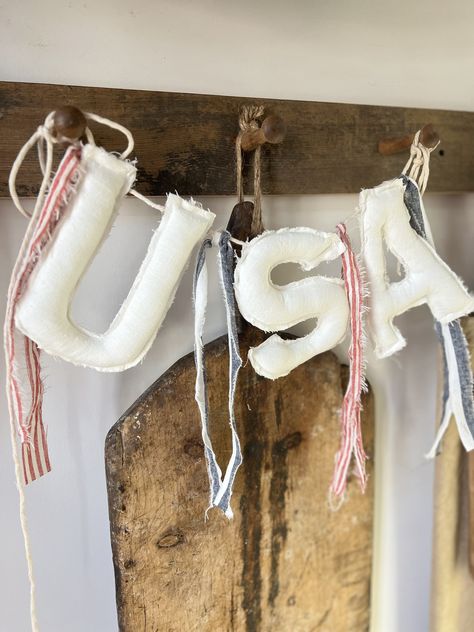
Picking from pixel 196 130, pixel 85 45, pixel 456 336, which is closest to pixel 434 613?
pixel 456 336

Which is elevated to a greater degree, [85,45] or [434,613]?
[85,45]

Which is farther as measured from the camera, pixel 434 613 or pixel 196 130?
pixel 434 613

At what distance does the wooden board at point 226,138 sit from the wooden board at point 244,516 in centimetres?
17

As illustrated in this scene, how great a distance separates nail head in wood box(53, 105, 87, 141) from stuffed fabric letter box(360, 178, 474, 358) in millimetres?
258

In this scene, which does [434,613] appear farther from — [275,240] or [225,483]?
[275,240]

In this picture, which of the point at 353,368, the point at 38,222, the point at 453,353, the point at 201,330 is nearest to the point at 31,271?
the point at 38,222

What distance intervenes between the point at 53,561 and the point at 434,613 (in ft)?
1.56

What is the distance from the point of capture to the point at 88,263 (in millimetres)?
399

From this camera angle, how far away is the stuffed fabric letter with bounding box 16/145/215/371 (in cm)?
38

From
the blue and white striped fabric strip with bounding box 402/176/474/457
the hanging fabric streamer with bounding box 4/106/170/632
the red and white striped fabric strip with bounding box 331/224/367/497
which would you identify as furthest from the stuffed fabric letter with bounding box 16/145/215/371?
the blue and white striped fabric strip with bounding box 402/176/474/457

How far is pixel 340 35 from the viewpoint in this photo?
0.57m

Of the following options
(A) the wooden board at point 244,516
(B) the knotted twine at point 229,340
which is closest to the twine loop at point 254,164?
(B) the knotted twine at point 229,340

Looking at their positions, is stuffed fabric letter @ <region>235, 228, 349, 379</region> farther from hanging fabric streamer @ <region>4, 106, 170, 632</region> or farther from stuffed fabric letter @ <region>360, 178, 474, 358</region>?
hanging fabric streamer @ <region>4, 106, 170, 632</region>

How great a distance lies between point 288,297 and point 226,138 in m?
0.17
